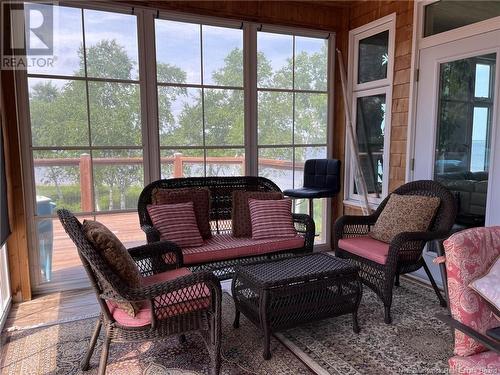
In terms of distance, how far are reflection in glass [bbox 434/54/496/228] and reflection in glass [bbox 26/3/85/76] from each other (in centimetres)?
323

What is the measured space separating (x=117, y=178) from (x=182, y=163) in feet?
2.09

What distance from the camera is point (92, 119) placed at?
3311mm

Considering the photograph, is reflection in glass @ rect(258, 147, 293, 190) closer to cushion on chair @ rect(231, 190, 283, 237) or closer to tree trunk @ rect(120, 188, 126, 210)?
cushion on chair @ rect(231, 190, 283, 237)

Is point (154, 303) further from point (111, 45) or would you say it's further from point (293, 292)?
point (111, 45)

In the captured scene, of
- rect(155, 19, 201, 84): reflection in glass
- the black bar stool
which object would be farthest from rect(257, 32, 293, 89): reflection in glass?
the black bar stool

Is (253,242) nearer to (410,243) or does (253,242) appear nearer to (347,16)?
(410,243)

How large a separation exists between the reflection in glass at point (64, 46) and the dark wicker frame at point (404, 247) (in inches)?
108

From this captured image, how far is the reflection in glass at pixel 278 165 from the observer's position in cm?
405

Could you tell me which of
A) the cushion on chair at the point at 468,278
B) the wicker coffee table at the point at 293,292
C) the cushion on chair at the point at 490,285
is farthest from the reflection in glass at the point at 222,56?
the cushion on chair at the point at 490,285

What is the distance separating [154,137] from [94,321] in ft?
5.58

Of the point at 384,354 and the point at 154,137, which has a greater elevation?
the point at 154,137

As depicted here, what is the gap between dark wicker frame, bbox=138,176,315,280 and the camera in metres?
2.92

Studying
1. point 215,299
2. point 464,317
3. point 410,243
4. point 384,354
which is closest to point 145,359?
point 215,299

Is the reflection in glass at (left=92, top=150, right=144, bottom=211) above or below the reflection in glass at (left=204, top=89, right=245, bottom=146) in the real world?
below
